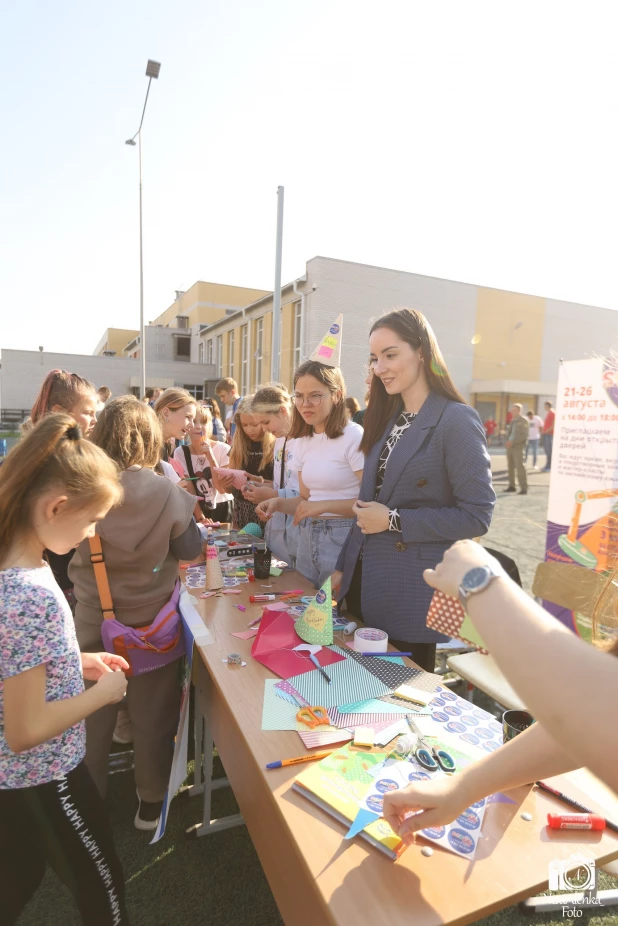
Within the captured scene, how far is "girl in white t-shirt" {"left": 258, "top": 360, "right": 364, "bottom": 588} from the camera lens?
8.36 ft

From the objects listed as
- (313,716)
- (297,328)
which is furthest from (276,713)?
(297,328)

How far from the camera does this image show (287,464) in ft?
10.5

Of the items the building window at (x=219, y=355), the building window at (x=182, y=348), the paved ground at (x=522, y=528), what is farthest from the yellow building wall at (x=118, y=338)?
the paved ground at (x=522, y=528)

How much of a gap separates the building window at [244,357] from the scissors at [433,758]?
973 inches

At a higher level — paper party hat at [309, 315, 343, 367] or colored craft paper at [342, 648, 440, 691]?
paper party hat at [309, 315, 343, 367]

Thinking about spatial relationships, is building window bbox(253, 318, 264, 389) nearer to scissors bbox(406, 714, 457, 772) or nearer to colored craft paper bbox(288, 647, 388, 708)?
colored craft paper bbox(288, 647, 388, 708)

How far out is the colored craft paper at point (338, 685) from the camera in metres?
1.45

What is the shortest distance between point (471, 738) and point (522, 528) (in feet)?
22.7

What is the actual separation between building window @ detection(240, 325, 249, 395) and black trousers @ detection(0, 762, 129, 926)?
80.6ft

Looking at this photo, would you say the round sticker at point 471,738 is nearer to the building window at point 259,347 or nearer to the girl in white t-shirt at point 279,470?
the girl in white t-shirt at point 279,470

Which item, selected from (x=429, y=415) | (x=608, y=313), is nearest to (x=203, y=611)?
(x=429, y=415)

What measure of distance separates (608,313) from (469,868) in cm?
3241

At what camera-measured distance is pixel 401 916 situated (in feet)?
2.70

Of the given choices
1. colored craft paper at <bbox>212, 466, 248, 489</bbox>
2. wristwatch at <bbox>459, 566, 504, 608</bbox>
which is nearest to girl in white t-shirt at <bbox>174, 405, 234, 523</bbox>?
colored craft paper at <bbox>212, 466, 248, 489</bbox>
